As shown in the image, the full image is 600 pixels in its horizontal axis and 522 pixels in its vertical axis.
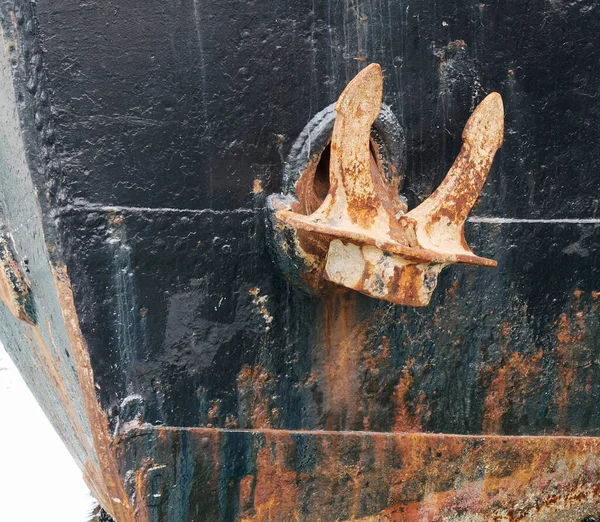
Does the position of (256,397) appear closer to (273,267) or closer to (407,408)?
(273,267)

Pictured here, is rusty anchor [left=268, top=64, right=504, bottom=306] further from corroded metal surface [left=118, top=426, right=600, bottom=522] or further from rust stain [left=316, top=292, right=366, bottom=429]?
corroded metal surface [left=118, top=426, right=600, bottom=522]

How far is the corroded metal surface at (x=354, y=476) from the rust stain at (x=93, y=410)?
0.11ft

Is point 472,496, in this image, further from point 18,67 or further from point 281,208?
point 18,67

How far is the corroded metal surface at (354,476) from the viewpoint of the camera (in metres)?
1.99

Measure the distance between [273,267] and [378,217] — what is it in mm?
352

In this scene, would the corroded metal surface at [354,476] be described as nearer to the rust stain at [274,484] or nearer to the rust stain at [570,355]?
the rust stain at [274,484]

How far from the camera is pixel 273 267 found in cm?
199

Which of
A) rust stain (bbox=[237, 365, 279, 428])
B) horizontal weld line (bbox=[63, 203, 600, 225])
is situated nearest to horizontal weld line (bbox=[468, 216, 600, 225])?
horizontal weld line (bbox=[63, 203, 600, 225])

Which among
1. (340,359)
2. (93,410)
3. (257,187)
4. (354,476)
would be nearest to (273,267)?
(257,187)

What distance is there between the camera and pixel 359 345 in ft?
6.95

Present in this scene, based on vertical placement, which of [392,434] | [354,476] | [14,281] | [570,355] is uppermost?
[14,281]

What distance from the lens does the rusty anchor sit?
5.55ft

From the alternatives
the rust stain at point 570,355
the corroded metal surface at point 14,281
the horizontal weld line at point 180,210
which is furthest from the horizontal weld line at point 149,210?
the rust stain at point 570,355

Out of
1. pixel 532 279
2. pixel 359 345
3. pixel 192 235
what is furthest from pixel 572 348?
pixel 192 235
